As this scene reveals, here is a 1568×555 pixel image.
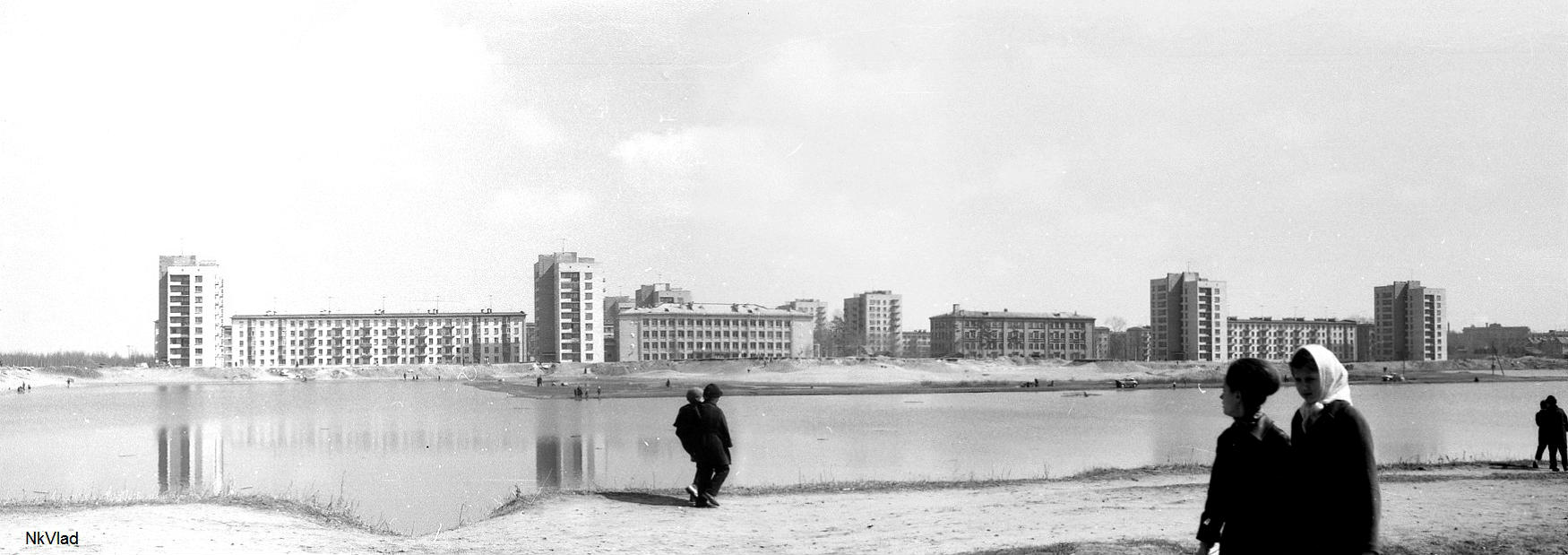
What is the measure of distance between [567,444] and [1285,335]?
188m

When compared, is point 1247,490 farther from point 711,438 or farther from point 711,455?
point 711,438

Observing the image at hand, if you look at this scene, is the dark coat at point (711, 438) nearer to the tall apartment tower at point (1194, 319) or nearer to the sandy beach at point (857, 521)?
the sandy beach at point (857, 521)

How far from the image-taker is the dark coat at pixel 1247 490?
5219mm

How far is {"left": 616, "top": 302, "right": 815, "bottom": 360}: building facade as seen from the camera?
15325 centimetres

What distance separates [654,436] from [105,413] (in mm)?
34669

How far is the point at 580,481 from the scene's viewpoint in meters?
Result: 20.7

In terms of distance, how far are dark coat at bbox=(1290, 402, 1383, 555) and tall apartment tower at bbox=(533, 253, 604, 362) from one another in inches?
5579

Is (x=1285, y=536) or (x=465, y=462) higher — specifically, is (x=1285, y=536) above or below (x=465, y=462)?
above

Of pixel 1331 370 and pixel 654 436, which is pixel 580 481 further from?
pixel 1331 370

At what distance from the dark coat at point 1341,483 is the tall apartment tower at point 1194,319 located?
6670 inches

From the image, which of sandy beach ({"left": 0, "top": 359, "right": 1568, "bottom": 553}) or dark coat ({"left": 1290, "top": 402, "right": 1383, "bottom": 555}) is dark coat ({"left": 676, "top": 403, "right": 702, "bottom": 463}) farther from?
dark coat ({"left": 1290, "top": 402, "right": 1383, "bottom": 555})

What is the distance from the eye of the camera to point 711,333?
157375mm

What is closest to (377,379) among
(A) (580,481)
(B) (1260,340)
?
(A) (580,481)

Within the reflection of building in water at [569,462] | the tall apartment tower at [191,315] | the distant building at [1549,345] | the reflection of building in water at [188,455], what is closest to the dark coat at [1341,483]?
the reflection of building in water at [569,462]
